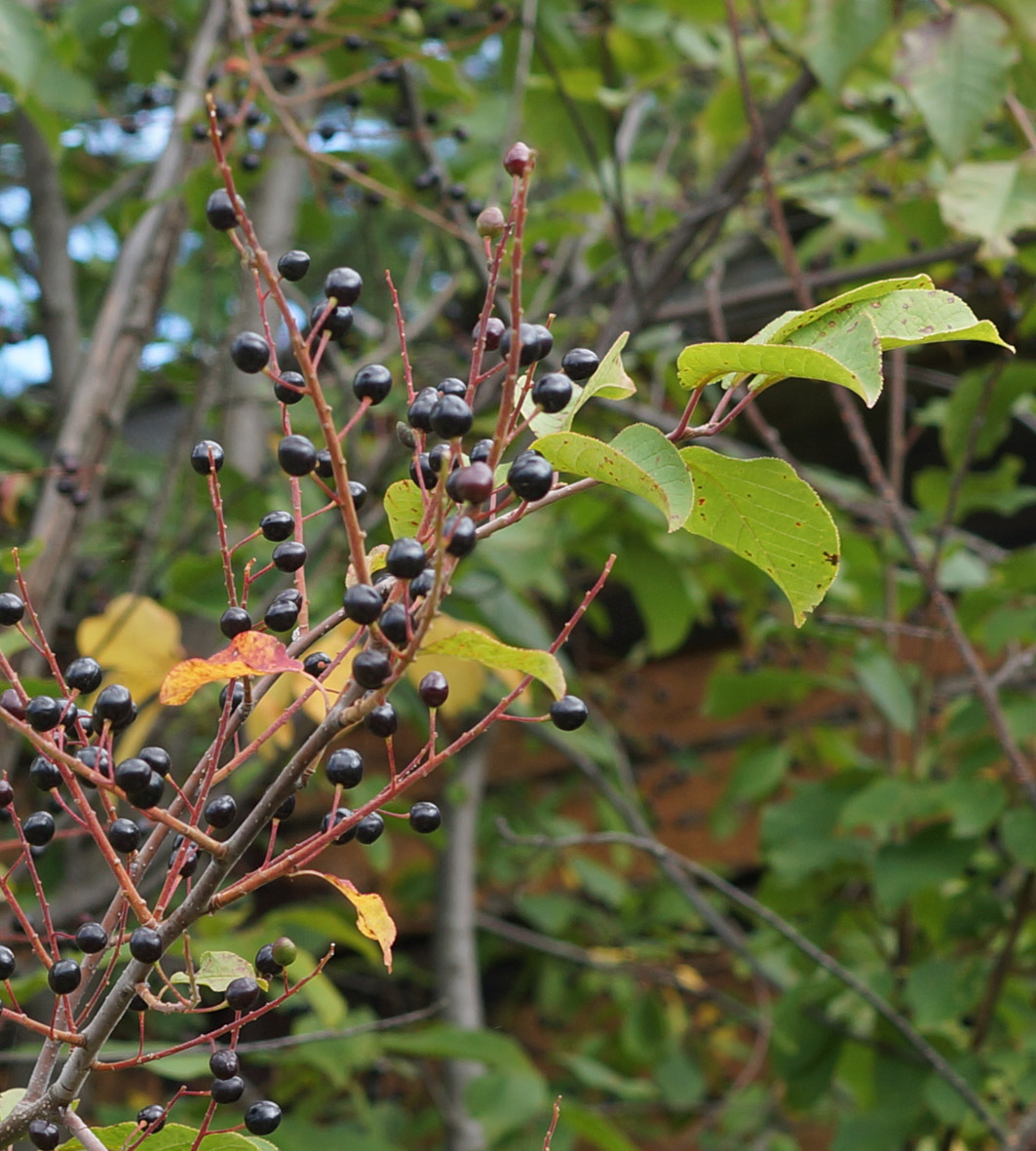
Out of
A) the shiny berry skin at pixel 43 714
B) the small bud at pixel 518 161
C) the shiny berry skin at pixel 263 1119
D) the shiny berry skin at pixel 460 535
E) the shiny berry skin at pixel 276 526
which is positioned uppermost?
the small bud at pixel 518 161

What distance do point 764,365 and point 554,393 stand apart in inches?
3.7

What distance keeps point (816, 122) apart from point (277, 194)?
1.32 meters

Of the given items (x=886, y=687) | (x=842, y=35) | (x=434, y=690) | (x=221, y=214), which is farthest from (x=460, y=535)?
(x=886, y=687)

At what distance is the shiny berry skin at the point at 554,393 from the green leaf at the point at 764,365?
0.17 feet

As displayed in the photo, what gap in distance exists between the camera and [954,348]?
2.51 metres

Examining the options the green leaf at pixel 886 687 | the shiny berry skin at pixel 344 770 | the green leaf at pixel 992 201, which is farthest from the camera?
the green leaf at pixel 886 687

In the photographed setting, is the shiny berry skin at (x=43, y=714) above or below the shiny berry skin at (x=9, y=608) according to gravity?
above

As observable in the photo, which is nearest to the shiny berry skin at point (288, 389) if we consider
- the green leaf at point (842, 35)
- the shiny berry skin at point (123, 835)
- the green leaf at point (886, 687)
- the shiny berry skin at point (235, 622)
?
the shiny berry skin at point (235, 622)

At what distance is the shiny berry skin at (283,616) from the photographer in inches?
25.4

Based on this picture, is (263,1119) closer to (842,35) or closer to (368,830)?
(368,830)

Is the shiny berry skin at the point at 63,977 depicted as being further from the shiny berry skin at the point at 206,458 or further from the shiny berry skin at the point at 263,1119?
the shiny berry skin at the point at 206,458

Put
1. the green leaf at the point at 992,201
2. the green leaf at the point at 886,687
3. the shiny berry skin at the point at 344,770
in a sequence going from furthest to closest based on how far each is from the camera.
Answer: the green leaf at the point at 886,687 < the green leaf at the point at 992,201 < the shiny berry skin at the point at 344,770

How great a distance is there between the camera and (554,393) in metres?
0.57

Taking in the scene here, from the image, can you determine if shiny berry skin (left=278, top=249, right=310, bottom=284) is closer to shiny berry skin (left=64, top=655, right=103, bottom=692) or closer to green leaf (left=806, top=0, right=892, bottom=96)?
shiny berry skin (left=64, top=655, right=103, bottom=692)
